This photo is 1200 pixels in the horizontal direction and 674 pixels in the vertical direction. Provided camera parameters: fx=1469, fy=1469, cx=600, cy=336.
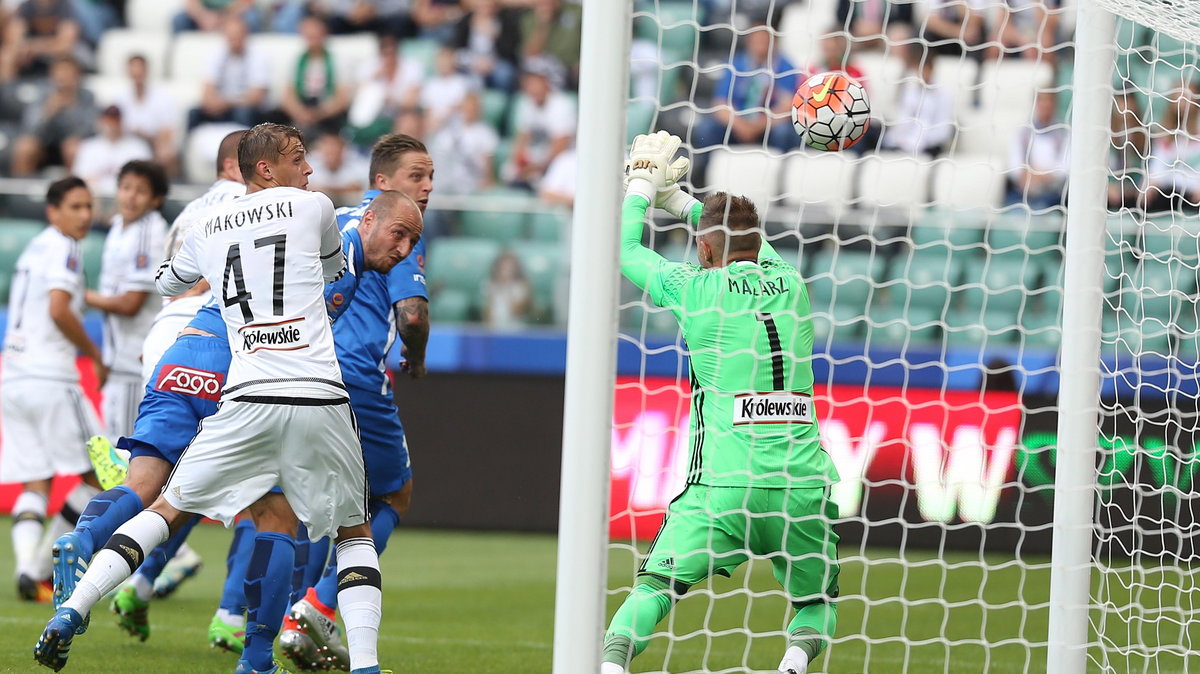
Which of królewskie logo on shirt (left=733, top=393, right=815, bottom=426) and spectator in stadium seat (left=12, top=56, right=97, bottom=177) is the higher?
spectator in stadium seat (left=12, top=56, right=97, bottom=177)

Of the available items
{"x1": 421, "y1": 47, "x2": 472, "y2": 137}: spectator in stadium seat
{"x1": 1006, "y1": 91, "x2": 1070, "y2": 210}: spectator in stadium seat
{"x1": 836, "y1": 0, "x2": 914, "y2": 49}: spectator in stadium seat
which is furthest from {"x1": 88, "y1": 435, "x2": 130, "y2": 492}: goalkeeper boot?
{"x1": 836, "y1": 0, "x2": 914, "y2": 49}: spectator in stadium seat

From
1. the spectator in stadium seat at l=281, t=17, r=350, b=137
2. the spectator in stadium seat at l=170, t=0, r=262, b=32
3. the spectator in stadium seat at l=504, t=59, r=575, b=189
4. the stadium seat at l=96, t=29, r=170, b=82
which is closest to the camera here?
the spectator in stadium seat at l=504, t=59, r=575, b=189

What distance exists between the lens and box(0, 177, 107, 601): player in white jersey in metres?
7.91

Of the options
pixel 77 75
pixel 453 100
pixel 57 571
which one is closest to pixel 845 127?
pixel 57 571

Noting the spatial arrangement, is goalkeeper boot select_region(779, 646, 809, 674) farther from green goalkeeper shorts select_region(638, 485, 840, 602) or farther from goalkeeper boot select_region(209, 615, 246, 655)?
goalkeeper boot select_region(209, 615, 246, 655)

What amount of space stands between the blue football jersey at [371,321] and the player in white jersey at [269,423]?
2.68ft

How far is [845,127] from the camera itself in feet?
17.1

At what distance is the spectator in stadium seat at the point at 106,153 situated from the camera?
13445 mm

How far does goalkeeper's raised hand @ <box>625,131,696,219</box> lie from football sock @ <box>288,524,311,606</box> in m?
2.05

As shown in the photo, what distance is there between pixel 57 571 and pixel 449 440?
605 cm

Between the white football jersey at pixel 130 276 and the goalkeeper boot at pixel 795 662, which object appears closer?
the goalkeeper boot at pixel 795 662

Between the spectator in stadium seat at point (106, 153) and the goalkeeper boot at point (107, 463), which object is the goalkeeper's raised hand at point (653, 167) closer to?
the goalkeeper boot at point (107, 463)

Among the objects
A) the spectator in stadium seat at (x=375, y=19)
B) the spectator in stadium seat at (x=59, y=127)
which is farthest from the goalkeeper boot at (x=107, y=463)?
the spectator in stadium seat at (x=375, y=19)

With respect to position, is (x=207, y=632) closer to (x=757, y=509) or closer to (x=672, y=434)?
(x=757, y=509)
